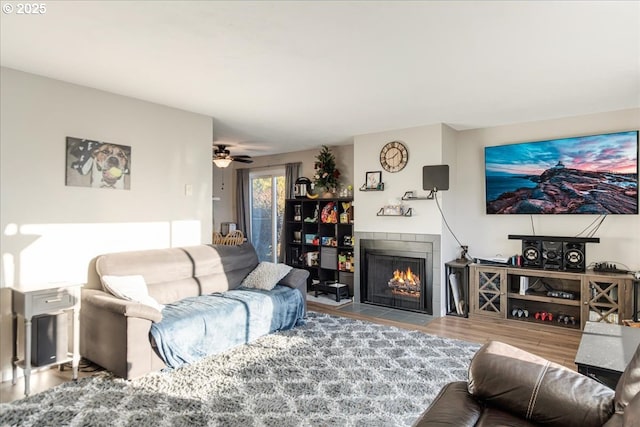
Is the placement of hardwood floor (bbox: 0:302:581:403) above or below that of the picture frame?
below

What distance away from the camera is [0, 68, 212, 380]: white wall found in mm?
3000

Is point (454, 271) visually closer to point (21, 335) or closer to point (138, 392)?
point (138, 392)

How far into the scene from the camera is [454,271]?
504cm

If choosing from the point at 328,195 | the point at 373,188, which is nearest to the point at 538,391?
the point at 373,188

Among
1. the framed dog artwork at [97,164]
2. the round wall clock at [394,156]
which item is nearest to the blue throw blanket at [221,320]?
the framed dog artwork at [97,164]

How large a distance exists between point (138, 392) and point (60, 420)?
1.57 ft

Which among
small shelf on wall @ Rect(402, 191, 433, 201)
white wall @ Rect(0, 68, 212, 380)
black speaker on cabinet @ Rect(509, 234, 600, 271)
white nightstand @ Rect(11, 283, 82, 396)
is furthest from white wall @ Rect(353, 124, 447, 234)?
white nightstand @ Rect(11, 283, 82, 396)

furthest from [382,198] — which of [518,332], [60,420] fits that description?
[60,420]

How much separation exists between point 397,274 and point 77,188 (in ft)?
12.8

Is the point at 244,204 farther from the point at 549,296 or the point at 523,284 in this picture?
the point at 549,296

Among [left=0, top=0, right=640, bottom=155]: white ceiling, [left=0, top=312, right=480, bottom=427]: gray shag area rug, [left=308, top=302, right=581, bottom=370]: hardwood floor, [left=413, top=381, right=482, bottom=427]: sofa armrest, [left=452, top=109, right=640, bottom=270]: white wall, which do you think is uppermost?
[left=0, top=0, right=640, bottom=155]: white ceiling

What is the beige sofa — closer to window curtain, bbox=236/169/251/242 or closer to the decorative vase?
the decorative vase

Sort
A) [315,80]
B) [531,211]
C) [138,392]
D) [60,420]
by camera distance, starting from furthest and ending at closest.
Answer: [531,211] < [315,80] < [138,392] < [60,420]

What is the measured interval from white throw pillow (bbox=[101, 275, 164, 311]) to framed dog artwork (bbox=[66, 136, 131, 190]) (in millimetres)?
920
